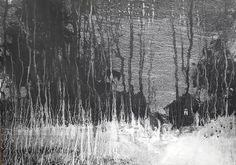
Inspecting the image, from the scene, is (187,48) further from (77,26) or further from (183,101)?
(77,26)

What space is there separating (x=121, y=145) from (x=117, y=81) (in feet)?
0.65

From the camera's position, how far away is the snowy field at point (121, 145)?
4.58 feet

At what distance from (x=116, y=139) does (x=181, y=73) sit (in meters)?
0.29

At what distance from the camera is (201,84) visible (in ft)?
4.71

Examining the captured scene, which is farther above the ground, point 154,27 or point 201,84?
point 154,27


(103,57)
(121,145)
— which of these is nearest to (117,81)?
(103,57)

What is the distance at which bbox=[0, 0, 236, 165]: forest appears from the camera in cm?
141

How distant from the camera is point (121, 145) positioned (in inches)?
55.4

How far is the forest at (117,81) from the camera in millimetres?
1406

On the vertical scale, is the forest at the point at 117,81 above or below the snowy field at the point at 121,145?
above

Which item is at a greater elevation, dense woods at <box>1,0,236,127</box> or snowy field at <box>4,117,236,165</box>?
dense woods at <box>1,0,236,127</box>

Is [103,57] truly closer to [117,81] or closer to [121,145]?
[117,81]

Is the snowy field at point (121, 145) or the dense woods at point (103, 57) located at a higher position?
the dense woods at point (103, 57)

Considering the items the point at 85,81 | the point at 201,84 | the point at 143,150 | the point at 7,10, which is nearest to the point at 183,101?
the point at 201,84
